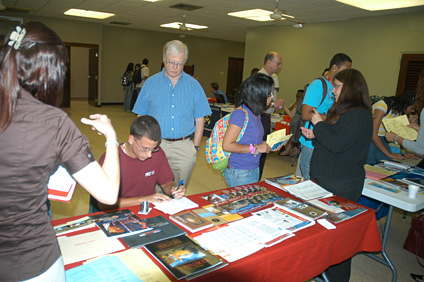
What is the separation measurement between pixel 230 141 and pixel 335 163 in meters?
0.76

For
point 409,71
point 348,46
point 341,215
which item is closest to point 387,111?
Answer: point 341,215

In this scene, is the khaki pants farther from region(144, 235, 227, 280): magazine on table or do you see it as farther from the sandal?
the sandal

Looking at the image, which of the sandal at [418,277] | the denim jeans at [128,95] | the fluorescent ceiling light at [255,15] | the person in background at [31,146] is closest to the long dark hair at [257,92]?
the person in background at [31,146]

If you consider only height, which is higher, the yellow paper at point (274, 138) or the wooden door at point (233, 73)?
the wooden door at point (233, 73)

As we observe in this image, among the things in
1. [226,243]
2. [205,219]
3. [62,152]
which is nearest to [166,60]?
[205,219]

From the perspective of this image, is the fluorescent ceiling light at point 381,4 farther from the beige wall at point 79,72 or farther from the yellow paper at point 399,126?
the beige wall at point 79,72

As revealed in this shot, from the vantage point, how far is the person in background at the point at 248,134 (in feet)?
7.66

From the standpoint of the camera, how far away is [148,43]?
13.3 metres

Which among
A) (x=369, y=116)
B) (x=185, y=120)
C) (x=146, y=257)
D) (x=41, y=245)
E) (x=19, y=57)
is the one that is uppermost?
(x=19, y=57)

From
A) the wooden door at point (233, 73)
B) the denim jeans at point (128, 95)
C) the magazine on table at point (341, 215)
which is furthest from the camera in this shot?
the wooden door at point (233, 73)

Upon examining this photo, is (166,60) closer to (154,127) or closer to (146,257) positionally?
(154,127)

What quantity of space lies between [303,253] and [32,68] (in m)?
1.47

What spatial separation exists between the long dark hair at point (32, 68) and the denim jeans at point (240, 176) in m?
1.69

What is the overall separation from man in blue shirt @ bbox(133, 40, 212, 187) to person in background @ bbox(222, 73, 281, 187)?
497 mm
